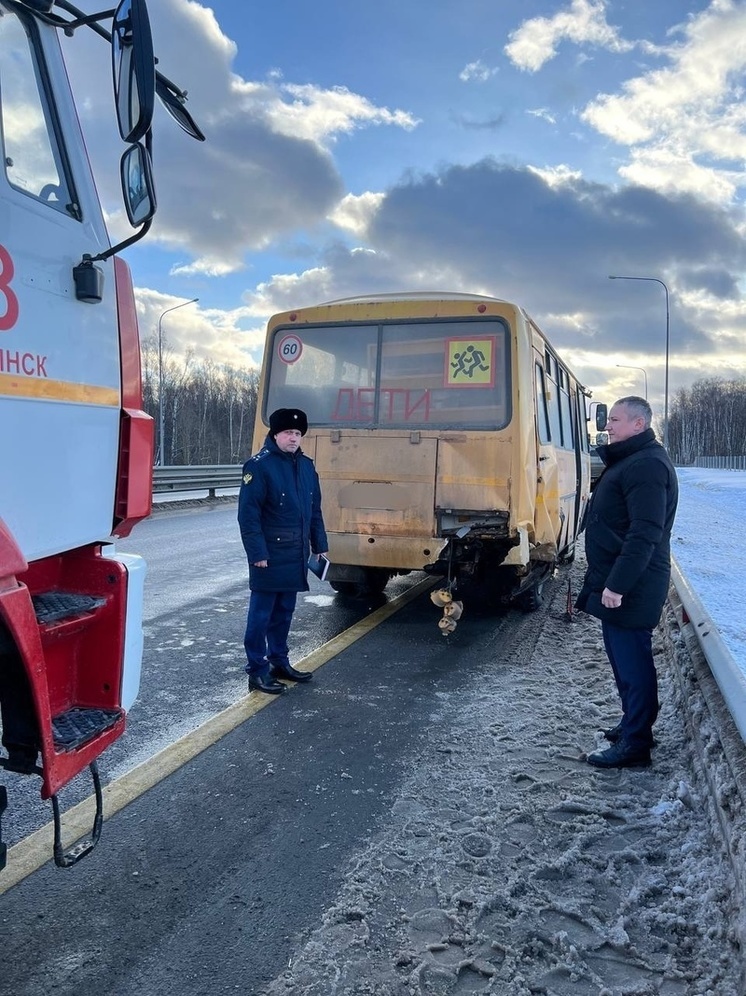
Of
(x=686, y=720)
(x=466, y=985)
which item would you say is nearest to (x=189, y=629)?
(x=686, y=720)

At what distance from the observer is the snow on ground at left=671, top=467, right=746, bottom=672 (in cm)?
566

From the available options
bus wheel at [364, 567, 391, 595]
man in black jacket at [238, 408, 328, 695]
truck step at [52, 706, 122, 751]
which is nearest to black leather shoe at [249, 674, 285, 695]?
man in black jacket at [238, 408, 328, 695]

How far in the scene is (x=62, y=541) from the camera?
7.48 ft

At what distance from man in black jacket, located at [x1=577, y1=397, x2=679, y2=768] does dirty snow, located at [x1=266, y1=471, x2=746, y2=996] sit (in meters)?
0.28

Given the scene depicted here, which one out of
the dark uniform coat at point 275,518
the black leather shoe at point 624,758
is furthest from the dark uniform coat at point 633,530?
the dark uniform coat at point 275,518

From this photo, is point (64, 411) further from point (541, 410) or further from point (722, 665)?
point (541, 410)

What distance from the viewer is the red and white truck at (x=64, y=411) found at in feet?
6.64

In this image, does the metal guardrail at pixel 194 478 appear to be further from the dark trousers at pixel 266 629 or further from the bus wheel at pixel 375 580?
the dark trousers at pixel 266 629

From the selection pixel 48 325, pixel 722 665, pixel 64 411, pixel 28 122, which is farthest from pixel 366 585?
pixel 28 122

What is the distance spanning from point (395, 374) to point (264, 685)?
3.00 m

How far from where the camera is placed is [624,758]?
146 inches

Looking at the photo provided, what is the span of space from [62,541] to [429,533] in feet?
13.5

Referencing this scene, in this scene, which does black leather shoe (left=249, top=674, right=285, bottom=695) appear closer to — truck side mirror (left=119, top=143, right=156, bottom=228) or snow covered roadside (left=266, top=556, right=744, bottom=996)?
snow covered roadside (left=266, top=556, right=744, bottom=996)

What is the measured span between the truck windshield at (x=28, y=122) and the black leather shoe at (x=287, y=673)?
3366 millimetres
